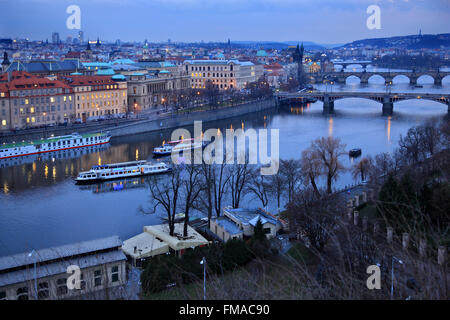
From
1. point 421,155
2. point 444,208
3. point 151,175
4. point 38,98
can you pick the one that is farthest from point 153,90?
point 444,208

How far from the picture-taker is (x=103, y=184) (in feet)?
31.5

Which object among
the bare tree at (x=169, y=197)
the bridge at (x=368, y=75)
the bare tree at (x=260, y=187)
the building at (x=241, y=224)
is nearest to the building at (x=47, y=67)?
the bare tree at (x=169, y=197)

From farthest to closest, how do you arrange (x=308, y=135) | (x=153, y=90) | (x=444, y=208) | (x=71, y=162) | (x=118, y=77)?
1. (x=153, y=90)
2. (x=118, y=77)
3. (x=308, y=135)
4. (x=71, y=162)
5. (x=444, y=208)

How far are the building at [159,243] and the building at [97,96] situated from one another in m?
10.5

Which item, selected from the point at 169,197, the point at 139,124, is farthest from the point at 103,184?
the point at 139,124

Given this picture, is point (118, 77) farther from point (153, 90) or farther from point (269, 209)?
point (269, 209)

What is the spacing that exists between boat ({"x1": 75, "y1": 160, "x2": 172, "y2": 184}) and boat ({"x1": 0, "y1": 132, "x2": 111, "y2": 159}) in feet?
8.97

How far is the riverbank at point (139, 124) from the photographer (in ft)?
44.2

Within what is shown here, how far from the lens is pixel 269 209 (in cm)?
753

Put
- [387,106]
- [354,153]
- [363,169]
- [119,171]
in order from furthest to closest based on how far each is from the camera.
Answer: [387,106] < [354,153] < [119,171] < [363,169]

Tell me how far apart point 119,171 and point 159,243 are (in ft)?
14.4

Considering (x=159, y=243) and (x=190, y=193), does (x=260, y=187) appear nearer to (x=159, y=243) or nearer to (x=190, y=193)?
(x=190, y=193)

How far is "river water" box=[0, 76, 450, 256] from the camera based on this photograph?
6.82 metres
